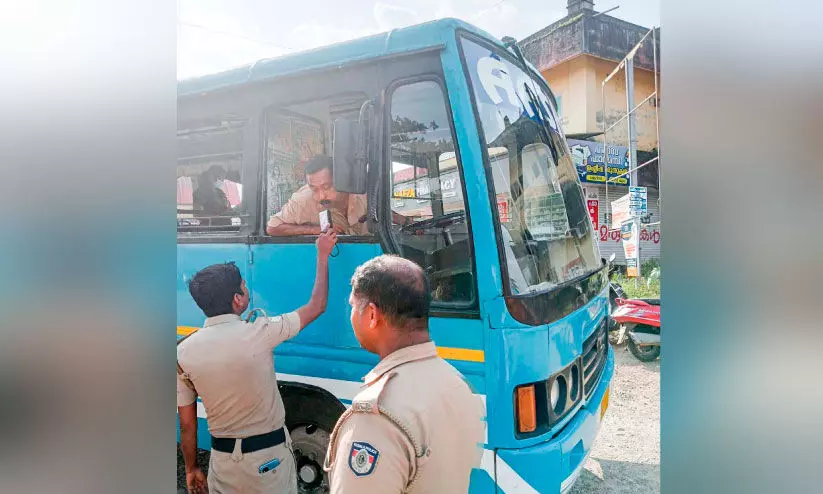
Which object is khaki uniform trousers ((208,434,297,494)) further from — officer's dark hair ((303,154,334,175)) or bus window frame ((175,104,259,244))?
officer's dark hair ((303,154,334,175))

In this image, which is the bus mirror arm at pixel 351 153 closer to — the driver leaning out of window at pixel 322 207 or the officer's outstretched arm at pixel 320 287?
the driver leaning out of window at pixel 322 207

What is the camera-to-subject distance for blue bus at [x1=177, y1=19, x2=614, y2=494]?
1788 mm

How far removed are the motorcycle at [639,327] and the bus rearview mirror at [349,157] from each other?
1.30 meters

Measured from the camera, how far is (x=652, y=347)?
89.8 inches

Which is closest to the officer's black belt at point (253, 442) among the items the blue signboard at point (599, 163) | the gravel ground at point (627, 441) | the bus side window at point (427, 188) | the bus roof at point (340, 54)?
the gravel ground at point (627, 441)

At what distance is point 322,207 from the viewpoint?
1.92m

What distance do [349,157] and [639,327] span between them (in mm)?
1688

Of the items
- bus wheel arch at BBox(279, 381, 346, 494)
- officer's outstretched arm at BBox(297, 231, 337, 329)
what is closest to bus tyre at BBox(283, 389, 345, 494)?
bus wheel arch at BBox(279, 381, 346, 494)

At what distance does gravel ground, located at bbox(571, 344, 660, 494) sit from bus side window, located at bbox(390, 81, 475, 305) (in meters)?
0.83

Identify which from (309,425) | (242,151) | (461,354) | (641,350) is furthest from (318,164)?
(641,350)

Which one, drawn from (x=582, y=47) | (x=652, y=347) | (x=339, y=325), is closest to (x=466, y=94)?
(x=582, y=47)

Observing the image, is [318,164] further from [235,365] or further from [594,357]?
[594,357]
